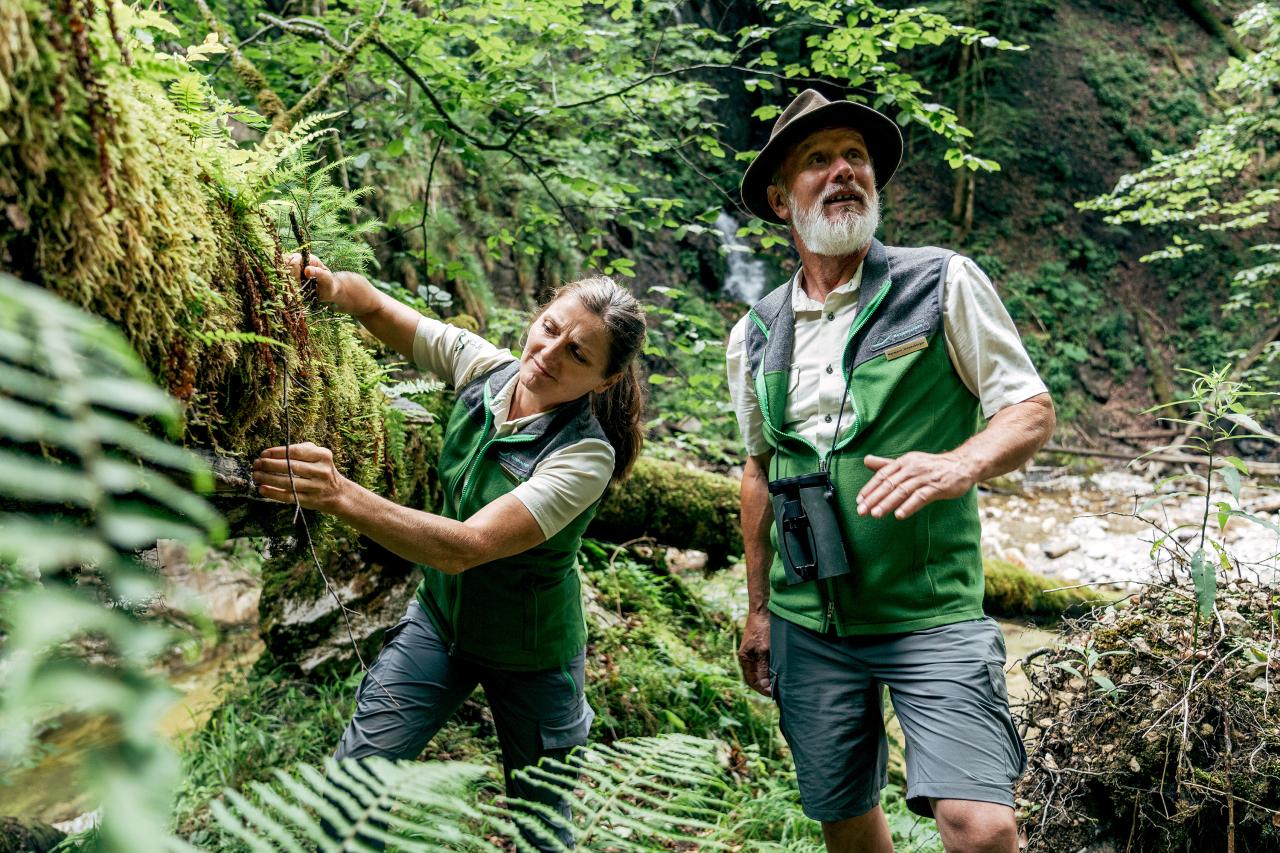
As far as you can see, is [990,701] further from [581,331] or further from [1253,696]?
[581,331]

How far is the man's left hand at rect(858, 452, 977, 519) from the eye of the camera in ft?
6.91

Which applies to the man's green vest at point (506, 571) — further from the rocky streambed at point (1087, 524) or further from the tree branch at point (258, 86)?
the rocky streambed at point (1087, 524)

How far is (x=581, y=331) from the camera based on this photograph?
2.43m

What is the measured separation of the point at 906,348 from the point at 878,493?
586mm

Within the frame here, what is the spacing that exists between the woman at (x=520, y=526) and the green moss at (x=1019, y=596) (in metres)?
4.45

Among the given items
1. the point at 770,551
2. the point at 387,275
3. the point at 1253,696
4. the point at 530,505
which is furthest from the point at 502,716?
the point at 387,275

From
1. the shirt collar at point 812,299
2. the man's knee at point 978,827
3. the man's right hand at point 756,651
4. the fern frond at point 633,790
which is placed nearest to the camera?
the fern frond at point 633,790

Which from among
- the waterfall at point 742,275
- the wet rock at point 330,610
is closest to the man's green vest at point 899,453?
the wet rock at point 330,610

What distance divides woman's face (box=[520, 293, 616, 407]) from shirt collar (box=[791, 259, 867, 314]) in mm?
829

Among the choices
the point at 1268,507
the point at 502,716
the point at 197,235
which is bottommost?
the point at 1268,507

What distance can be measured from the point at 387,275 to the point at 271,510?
388cm

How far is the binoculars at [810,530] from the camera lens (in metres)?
2.48

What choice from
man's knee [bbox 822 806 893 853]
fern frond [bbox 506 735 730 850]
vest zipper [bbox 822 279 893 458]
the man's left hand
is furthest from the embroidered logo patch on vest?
man's knee [bbox 822 806 893 853]

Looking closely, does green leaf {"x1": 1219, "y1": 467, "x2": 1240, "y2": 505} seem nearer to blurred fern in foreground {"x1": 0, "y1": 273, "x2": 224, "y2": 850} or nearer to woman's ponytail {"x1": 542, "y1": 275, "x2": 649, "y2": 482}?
woman's ponytail {"x1": 542, "y1": 275, "x2": 649, "y2": 482}
